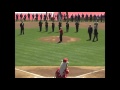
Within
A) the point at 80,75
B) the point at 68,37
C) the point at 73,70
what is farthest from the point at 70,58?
the point at 68,37

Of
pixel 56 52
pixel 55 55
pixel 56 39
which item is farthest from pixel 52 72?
pixel 56 39

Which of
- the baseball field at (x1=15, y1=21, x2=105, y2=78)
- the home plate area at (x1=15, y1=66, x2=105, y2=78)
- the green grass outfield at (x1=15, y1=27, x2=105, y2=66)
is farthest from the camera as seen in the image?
the green grass outfield at (x1=15, y1=27, x2=105, y2=66)

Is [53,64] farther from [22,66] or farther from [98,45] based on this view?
[98,45]

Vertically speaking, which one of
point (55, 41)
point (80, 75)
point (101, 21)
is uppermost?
point (101, 21)

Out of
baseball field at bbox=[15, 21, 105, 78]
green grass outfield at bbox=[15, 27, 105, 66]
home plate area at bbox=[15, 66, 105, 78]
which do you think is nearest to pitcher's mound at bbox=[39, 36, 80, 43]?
baseball field at bbox=[15, 21, 105, 78]

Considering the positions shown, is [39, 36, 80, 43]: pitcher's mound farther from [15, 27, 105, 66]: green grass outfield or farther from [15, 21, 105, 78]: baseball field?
[15, 27, 105, 66]: green grass outfield

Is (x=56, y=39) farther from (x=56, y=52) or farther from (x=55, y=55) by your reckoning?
(x=55, y=55)

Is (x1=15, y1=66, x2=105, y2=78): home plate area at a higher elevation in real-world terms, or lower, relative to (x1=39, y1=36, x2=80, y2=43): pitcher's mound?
lower

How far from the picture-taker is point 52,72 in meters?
17.8

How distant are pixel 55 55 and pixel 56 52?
1272 mm

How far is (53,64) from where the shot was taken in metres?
20.1

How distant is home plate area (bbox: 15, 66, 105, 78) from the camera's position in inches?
661

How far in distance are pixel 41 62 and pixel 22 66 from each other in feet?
6.37

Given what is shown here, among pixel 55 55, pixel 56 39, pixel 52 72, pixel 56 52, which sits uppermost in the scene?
pixel 56 39
